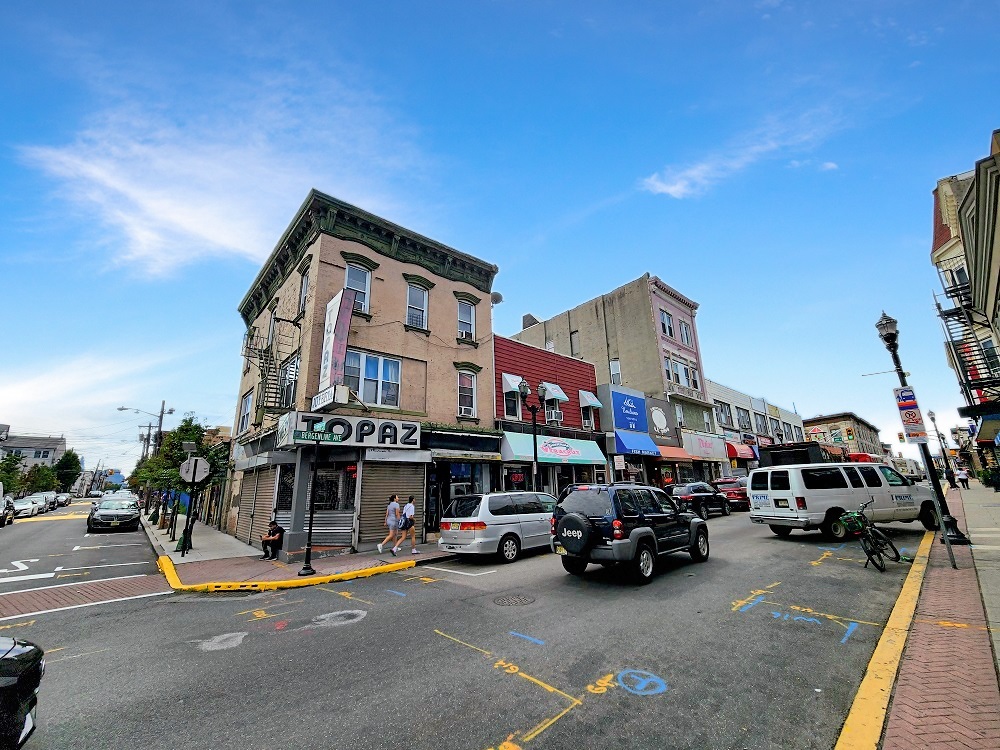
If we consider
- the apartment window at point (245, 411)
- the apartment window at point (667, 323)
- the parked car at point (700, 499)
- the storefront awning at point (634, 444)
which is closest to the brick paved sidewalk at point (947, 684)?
the parked car at point (700, 499)

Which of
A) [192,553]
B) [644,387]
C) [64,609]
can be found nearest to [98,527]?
[192,553]

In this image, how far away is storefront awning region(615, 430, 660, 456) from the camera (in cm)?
2459

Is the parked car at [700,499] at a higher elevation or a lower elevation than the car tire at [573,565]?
higher

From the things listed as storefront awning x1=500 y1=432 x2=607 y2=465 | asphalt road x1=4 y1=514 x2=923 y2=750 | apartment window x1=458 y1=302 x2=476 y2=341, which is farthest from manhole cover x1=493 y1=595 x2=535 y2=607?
apartment window x1=458 y1=302 x2=476 y2=341

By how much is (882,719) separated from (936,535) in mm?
12674

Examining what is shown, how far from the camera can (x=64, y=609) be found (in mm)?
8281

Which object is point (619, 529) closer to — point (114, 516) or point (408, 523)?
point (408, 523)

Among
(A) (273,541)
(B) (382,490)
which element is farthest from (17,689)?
(B) (382,490)

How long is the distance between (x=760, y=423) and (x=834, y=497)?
111 ft

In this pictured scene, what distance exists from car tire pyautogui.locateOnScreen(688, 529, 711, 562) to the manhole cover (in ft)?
15.2

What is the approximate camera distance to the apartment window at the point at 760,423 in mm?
41844

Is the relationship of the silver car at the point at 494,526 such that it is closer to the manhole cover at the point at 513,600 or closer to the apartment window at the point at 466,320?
the manhole cover at the point at 513,600

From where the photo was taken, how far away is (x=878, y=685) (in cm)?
416

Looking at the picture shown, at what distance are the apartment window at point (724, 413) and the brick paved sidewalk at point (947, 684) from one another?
32.0 m
